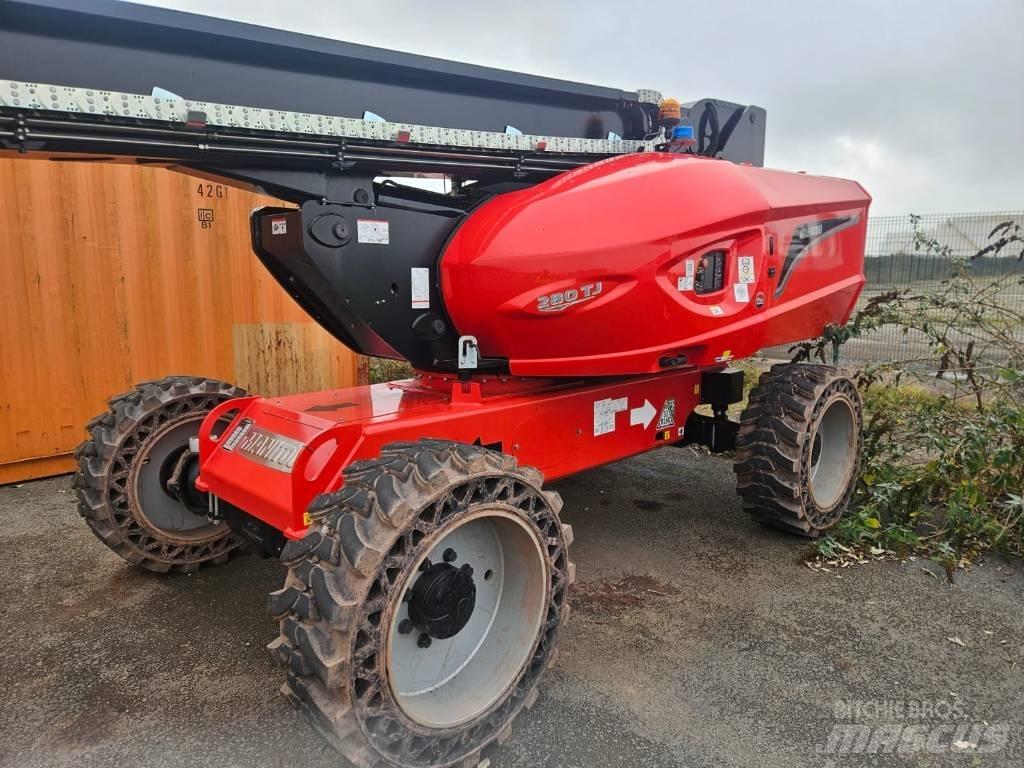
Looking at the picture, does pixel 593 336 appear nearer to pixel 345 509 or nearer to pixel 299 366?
pixel 345 509

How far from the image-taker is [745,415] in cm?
439

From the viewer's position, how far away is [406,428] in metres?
2.92

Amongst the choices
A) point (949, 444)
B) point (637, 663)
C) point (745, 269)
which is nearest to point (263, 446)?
point (637, 663)

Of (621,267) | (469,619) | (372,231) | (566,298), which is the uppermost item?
(372,231)

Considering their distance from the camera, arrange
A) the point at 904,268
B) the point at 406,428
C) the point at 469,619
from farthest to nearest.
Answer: the point at 904,268
the point at 406,428
the point at 469,619

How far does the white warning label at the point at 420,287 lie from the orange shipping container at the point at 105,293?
3.56 metres

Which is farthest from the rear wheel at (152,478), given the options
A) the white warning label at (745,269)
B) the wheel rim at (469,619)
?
the white warning label at (745,269)

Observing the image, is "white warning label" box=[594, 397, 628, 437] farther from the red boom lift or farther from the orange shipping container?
the orange shipping container

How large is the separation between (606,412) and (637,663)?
4.22 ft

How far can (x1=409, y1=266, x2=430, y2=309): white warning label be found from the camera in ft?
11.2

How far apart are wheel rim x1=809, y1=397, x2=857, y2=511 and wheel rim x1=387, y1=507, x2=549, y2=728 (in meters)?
2.67

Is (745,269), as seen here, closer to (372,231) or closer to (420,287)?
(420,287)

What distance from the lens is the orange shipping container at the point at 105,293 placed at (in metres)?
5.41

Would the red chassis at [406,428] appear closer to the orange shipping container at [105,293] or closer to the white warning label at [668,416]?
the white warning label at [668,416]
